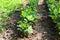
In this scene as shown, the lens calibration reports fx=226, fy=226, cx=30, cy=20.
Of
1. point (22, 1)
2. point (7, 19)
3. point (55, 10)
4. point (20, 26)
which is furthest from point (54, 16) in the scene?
point (22, 1)

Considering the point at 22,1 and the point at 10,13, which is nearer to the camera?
the point at 10,13

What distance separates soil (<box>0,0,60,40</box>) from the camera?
534 centimetres

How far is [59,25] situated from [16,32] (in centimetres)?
109

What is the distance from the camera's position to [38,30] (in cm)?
563

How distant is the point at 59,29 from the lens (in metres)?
5.18

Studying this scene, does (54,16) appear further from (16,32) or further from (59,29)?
(16,32)

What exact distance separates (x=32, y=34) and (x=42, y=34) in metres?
0.25

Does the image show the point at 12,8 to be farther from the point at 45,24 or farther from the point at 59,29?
the point at 59,29

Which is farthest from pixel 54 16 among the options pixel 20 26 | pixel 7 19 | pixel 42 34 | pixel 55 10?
pixel 7 19

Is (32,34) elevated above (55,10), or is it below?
below

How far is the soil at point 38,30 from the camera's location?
5336 mm

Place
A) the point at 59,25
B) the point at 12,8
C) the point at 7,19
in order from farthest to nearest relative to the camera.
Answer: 1. the point at 12,8
2. the point at 7,19
3. the point at 59,25

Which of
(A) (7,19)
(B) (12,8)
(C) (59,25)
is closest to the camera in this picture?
(C) (59,25)

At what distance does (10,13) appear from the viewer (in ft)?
20.9
